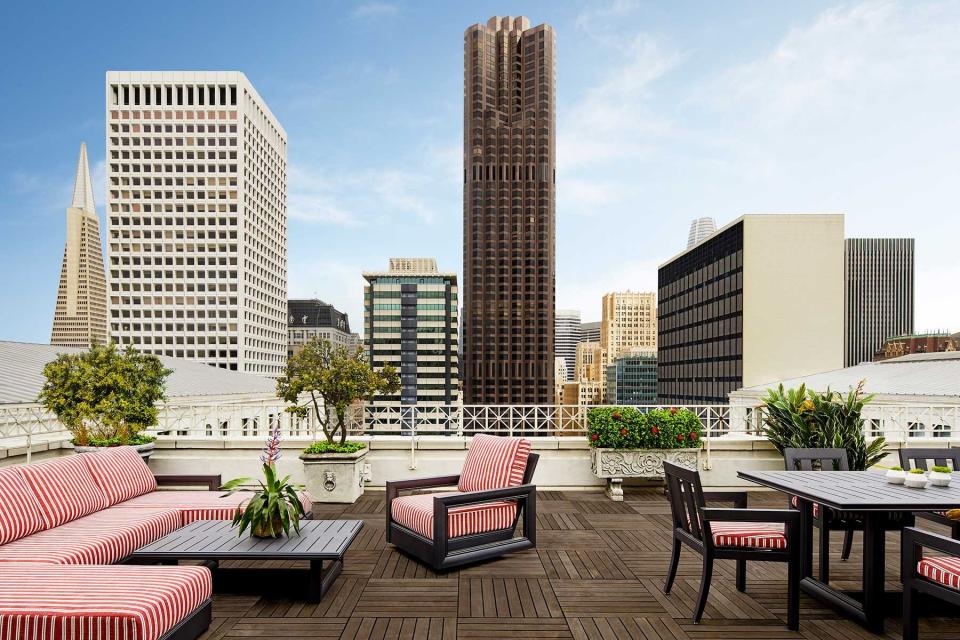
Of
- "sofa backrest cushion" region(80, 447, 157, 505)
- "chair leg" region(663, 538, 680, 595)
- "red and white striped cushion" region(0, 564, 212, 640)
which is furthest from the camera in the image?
"sofa backrest cushion" region(80, 447, 157, 505)

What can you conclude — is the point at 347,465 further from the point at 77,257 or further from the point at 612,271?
the point at 77,257

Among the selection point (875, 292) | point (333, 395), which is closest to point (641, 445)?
point (333, 395)

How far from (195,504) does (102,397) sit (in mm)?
3121

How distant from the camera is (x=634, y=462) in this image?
7227mm

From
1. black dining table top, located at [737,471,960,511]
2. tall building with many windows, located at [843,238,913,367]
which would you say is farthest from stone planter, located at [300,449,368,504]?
tall building with many windows, located at [843,238,913,367]

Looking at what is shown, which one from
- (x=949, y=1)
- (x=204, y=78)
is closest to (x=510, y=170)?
(x=204, y=78)

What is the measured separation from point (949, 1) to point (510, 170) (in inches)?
3833

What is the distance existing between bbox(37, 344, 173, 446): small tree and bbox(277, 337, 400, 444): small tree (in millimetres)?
1883

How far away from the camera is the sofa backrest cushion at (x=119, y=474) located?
509 centimetres

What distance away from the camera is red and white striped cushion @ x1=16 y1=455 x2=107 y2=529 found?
14.3 feet

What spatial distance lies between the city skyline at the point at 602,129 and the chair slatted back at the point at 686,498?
806 inches

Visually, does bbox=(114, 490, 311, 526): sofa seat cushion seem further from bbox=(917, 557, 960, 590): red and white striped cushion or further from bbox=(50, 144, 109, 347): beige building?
bbox=(50, 144, 109, 347): beige building

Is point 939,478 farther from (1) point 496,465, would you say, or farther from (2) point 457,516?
(2) point 457,516

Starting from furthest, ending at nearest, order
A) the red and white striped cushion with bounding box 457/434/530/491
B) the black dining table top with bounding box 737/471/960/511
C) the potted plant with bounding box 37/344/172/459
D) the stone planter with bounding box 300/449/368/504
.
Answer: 1. the potted plant with bounding box 37/344/172/459
2. the stone planter with bounding box 300/449/368/504
3. the red and white striped cushion with bounding box 457/434/530/491
4. the black dining table top with bounding box 737/471/960/511
